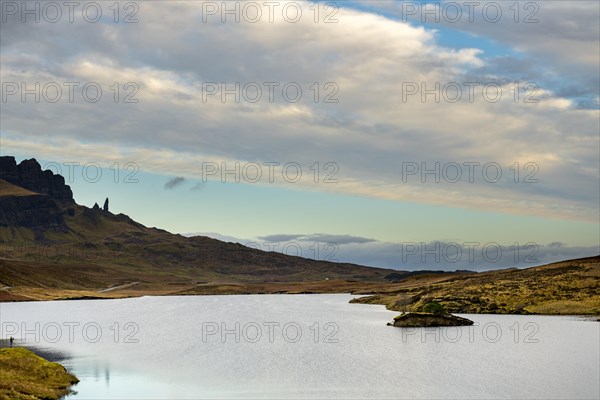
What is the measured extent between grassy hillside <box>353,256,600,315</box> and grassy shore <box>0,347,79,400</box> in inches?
4231

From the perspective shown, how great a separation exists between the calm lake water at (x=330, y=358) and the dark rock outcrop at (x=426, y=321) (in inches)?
164

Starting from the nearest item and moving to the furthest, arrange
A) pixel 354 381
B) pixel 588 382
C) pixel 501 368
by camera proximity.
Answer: pixel 588 382 < pixel 354 381 < pixel 501 368

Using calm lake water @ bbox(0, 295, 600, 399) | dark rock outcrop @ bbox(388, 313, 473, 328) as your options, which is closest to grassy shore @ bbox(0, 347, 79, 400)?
calm lake water @ bbox(0, 295, 600, 399)

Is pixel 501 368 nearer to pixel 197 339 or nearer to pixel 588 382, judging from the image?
pixel 588 382

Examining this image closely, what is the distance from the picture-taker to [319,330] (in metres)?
126

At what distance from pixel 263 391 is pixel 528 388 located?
78.8 ft

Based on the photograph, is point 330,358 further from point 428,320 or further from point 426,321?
point 428,320

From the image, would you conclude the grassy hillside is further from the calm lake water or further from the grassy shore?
the grassy shore

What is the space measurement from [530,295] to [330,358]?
9218 centimetres

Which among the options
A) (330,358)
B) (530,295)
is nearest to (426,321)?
(530,295)

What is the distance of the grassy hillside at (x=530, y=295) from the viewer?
150750 mm

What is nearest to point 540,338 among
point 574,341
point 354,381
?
point 574,341

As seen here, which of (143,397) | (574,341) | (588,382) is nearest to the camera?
(143,397)

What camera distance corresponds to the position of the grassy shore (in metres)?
54.7
